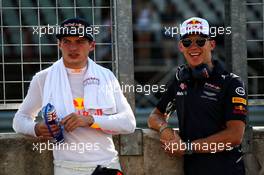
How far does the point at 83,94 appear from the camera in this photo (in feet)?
14.0

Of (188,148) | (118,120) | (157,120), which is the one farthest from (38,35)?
(188,148)

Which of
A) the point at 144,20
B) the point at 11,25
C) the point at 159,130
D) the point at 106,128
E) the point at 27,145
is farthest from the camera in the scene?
the point at 144,20

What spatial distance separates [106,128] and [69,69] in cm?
55

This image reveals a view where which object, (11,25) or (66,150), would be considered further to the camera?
(11,25)

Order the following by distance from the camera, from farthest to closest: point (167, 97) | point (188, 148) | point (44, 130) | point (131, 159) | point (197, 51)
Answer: point (131, 159) < point (167, 97) < point (197, 51) < point (188, 148) < point (44, 130)

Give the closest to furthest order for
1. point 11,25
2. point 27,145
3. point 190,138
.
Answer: point 190,138
point 27,145
point 11,25

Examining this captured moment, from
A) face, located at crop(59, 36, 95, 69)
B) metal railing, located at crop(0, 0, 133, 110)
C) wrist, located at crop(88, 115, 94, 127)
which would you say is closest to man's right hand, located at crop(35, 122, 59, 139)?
wrist, located at crop(88, 115, 94, 127)

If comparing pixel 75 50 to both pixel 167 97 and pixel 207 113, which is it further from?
pixel 207 113

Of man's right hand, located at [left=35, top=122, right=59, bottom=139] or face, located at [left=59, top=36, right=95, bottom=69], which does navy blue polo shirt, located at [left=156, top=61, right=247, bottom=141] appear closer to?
face, located at [left=59, top=36, right=95, bottom=69]

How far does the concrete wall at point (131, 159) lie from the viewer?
5.17 m

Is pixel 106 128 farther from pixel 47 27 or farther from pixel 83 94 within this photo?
A: pixel 47 27

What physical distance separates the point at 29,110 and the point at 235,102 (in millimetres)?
1578

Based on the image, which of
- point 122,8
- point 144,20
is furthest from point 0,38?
point 144,20

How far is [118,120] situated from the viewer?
421 centimetres
